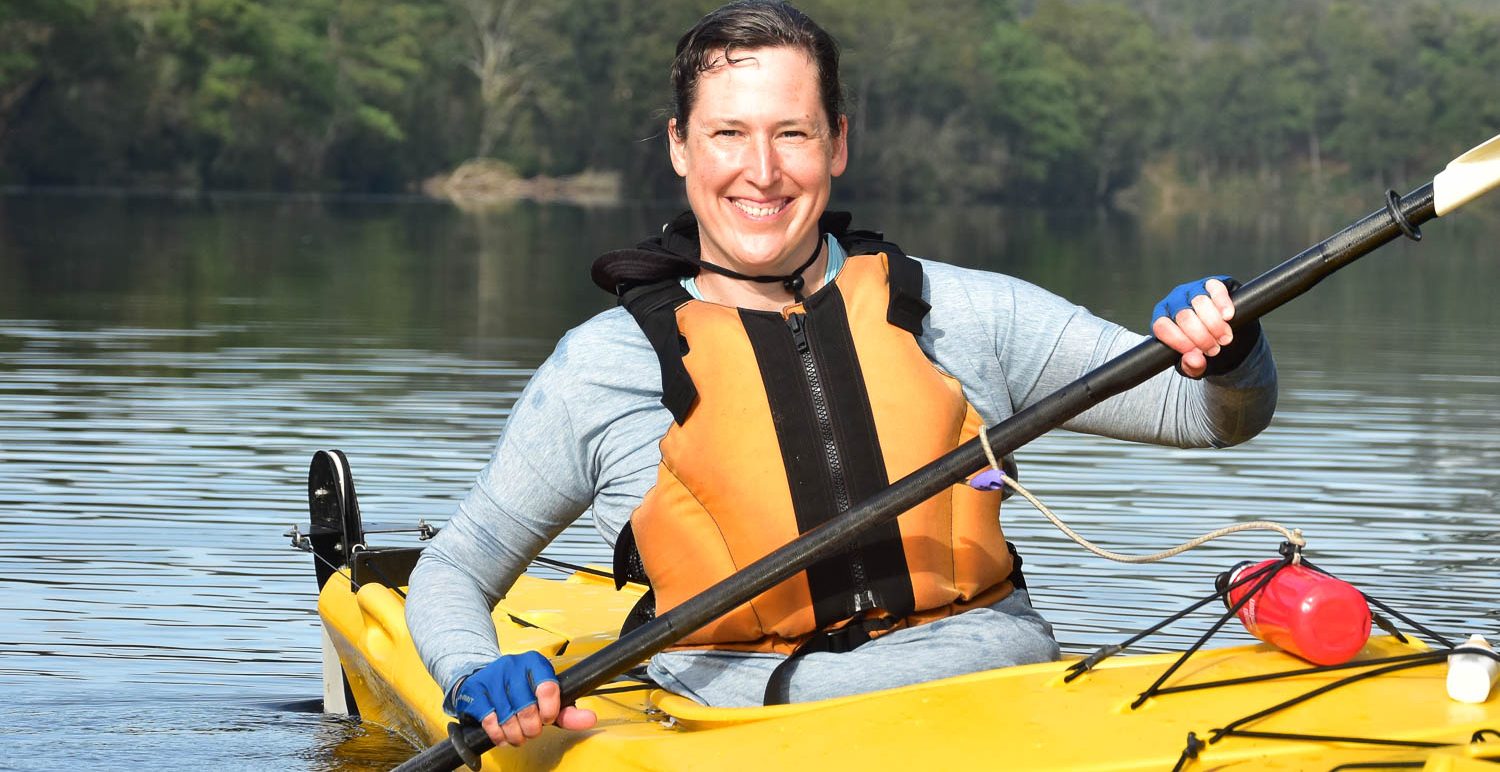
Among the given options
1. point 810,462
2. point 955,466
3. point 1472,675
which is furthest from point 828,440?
point 1472,675

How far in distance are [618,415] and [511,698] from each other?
0.59 m

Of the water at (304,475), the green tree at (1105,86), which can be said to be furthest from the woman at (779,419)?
the green tree at (1105,86)

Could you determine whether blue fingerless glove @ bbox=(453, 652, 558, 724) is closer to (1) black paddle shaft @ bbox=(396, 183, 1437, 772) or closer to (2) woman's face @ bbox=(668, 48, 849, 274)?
(1) black paddle shaft @ bbox=(396, 183, 1437, 772)

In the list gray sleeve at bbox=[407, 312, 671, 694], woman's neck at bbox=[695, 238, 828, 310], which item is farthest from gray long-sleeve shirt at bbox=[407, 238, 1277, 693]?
woman's neck at bbox=[695, 238, 828, 310]

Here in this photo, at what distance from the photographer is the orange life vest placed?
3.34 m

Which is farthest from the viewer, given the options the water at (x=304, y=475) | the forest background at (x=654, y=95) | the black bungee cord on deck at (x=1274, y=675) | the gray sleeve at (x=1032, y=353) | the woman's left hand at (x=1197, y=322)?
the forest background at (x=654, y=95)

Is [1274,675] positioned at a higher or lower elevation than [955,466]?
lower

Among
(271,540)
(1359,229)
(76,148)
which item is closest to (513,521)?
(1359,229)

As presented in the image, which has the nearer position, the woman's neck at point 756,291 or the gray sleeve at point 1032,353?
the gray sleeve at point 1032,353

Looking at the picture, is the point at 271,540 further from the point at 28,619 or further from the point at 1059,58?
the point at 1059,58

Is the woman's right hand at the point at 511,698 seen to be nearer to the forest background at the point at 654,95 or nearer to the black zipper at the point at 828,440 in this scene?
the black zipper at the point at 828,440

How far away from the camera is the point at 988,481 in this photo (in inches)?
130

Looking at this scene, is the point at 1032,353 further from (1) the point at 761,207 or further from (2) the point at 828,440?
(1) the point at 761,207

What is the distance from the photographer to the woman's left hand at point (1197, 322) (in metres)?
2.99
